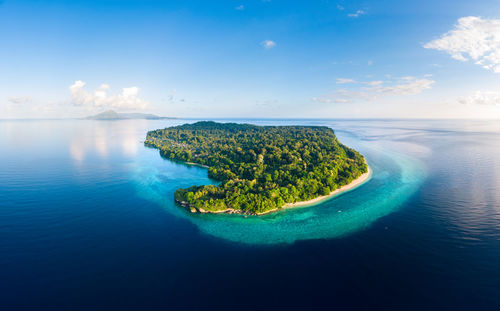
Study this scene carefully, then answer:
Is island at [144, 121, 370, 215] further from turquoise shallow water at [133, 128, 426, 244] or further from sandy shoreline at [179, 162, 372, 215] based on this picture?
turquoise shallow water at [133, 128, 426, 244]

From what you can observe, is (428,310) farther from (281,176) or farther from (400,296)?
(281,176)

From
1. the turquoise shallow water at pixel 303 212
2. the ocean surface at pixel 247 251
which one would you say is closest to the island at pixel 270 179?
the turquoise shallow water at pixel 303 212

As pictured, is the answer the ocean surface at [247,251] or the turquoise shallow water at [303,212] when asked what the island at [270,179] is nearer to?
the turquoise shallow water at [303,212]

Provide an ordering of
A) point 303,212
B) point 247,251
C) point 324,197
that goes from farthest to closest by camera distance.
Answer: point 324,197 → point 303,212 → point 247,251

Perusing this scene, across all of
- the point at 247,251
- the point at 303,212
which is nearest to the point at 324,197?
the point at 303,212

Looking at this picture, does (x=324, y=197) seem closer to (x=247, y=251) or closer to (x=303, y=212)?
(x=303, y=212)
